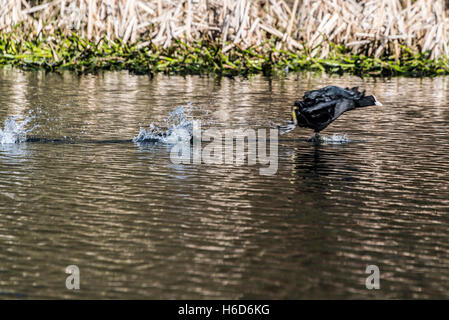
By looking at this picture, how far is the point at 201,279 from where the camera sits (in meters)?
6.95


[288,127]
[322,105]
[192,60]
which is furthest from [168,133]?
[192,60]

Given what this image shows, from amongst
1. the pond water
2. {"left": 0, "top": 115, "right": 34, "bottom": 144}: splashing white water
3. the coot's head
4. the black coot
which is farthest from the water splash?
{"left": 0, "top": 115, "right": 34, "bottom": 144}: splashing white water

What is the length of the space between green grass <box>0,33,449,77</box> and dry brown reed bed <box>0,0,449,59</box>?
1.11ft

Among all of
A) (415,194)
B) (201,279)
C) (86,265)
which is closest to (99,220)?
(86,265)

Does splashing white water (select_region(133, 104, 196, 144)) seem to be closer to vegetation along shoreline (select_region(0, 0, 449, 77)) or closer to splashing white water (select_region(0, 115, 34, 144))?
splashing white water (select_region(0, 115, 34, 144))

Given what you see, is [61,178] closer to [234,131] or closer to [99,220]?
[99,220]

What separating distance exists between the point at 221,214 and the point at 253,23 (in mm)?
19905

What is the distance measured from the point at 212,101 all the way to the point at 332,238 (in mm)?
12113

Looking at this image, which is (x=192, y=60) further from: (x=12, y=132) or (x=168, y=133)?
(x=12, y=132)

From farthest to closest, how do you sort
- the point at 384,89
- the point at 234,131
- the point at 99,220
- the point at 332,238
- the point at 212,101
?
the point at 384,89 < the point at 212,101 < the point at 234,131 < the point at 99,220 < the point at 332,238

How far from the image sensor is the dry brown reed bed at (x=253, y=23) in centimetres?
2811

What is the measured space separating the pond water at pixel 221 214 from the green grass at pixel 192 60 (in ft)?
36.8

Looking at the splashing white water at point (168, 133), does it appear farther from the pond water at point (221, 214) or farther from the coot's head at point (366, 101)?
the coot's head at point (366, 101)
